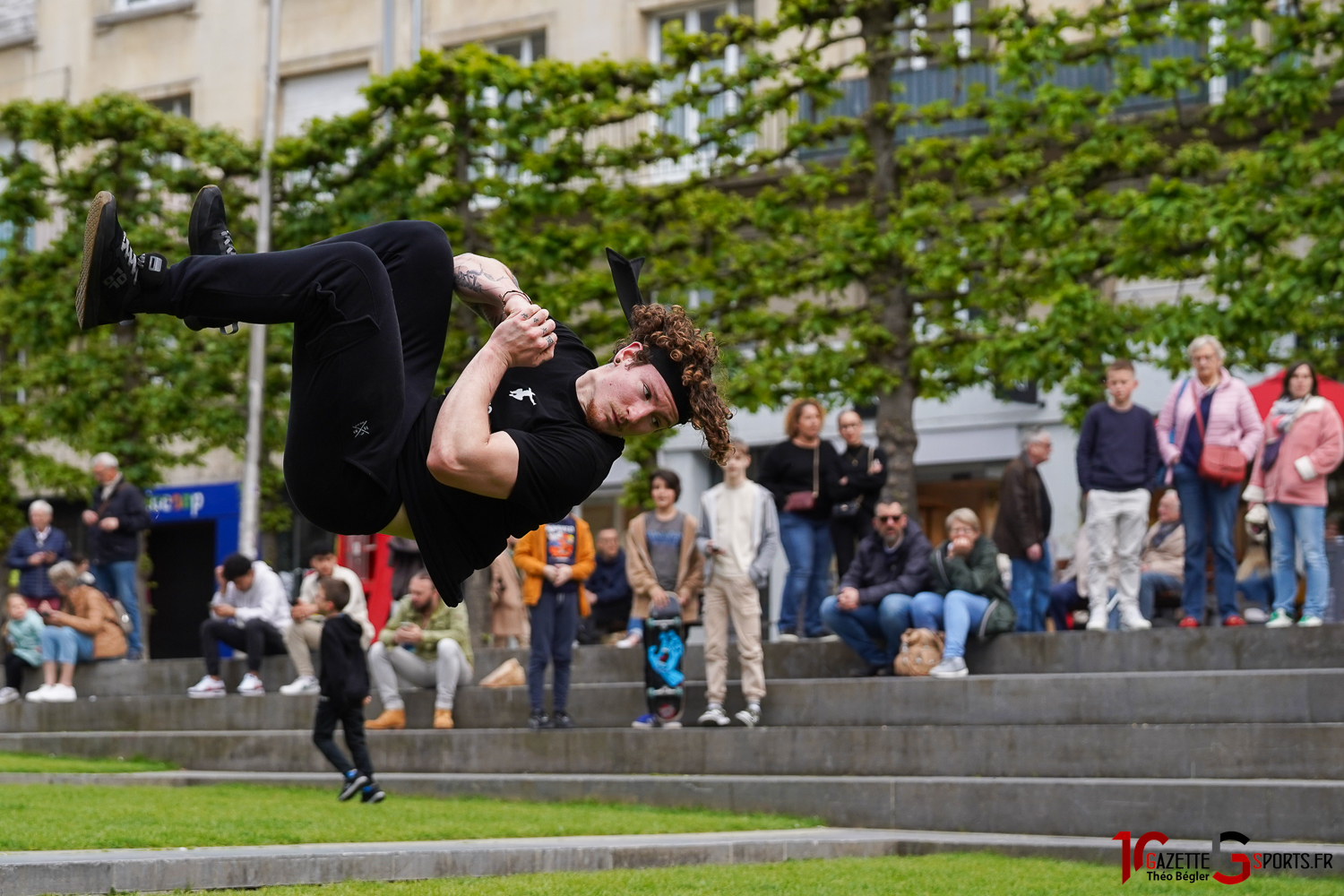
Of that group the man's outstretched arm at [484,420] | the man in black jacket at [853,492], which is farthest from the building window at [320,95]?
the man's outstretched arm at [484,420]

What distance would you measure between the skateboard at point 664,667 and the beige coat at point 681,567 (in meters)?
0.81

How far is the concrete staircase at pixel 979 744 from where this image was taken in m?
10.4

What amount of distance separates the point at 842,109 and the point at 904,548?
14017mm

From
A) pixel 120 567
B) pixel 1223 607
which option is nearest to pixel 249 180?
pixel 120 567

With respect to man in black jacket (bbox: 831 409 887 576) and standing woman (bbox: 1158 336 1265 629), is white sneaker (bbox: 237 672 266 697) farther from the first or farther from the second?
standing woman (bbox: 1158 336 1265 629)

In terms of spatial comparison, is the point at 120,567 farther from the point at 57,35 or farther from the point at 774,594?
the point at 57,35

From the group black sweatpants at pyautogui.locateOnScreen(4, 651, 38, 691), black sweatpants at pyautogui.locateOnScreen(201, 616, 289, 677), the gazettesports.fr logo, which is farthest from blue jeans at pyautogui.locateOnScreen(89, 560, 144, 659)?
the gazettesports.fr logo

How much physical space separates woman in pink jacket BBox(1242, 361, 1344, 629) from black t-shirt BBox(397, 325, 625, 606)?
7.52 meters

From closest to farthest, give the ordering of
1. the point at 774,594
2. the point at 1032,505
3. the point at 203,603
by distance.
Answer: the point at 1032,505 < the point at 774,594 < the point at 203,603

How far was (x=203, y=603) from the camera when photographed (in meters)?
29.4

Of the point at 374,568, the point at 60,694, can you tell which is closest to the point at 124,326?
the point at 374,568

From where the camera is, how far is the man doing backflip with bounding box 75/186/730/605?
515 centimetres

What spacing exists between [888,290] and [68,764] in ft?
29.9

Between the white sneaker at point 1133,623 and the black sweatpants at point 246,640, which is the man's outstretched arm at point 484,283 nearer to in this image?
the white sneaker at point 1133,623
